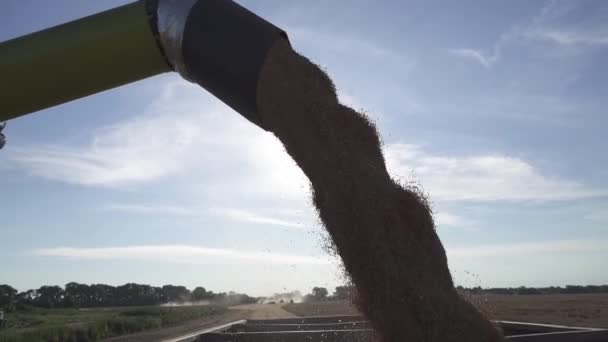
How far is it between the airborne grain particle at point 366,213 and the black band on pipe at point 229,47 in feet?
0.32

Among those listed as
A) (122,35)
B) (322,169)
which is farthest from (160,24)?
(322,169)

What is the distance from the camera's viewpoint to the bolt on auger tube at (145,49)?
12.0 feet

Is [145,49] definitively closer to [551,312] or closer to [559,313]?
[559,313]

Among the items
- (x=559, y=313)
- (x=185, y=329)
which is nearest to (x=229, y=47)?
(x=185, y=329)

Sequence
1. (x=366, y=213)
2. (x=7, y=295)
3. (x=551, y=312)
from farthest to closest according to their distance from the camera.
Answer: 1. (x=7, y=295)
2. (x=551, y=312)
3. (x=366, y=213)

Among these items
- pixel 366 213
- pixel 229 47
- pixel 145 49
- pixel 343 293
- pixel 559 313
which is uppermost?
pixel 145 49

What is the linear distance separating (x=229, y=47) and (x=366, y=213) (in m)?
1.64

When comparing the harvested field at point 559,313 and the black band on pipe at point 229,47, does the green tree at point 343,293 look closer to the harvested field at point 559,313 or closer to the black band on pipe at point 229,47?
the harvested field at point 559,313

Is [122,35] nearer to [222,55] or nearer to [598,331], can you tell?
[222,55]

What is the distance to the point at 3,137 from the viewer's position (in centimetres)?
435

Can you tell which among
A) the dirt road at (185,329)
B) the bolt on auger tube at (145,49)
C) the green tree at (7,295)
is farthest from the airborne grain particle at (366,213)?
the green tree at (7,295)

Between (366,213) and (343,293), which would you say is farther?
(343,293)

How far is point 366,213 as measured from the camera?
327cm

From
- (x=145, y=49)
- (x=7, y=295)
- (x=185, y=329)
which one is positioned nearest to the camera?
(x=145, y=49)
